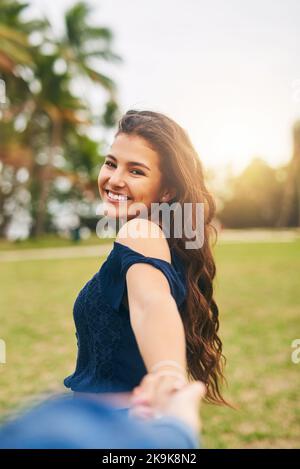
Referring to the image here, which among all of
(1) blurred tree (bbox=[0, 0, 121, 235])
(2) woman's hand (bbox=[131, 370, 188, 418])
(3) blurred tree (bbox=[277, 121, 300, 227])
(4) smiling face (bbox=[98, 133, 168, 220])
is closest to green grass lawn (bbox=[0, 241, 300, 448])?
(2) woman's hand (bbox=[131, 370, 188, 418])

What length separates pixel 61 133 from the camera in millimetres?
26312

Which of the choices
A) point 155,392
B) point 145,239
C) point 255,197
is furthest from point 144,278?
point 255,197

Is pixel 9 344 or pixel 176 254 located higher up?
pixel 176 254

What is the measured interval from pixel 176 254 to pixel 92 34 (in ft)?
86.3

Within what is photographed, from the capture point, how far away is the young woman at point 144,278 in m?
0.91

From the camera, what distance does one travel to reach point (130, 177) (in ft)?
3.53

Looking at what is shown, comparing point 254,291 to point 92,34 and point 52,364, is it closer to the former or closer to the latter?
point 52,364

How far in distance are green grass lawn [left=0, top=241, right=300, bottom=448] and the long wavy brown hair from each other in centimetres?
33

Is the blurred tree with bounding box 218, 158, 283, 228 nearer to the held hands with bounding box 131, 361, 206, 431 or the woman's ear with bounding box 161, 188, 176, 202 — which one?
the woman's ear with bounding box 161, 188, 176, 202

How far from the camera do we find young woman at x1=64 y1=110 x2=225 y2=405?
909mm

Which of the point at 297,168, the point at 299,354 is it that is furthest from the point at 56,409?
the point at 297,168

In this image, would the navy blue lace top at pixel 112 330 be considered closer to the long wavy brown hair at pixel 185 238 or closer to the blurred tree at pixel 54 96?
the long wavy brown hair at pixel 185 238

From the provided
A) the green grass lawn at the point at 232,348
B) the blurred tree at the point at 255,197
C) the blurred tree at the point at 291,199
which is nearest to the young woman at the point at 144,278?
the green grass lawn at the point at 232,348

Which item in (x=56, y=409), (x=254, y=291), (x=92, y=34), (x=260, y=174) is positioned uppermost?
(x=92, y=34)
